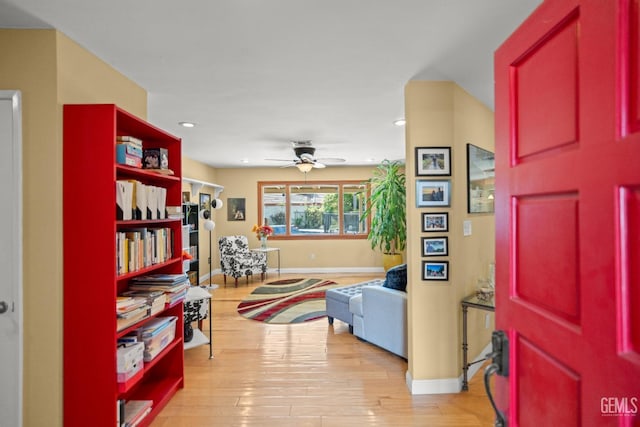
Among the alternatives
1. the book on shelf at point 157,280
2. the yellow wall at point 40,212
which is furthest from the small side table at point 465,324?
the yellow wall at point 40,212

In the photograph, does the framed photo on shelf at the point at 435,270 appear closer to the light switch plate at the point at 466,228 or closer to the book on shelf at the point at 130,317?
the light switch plate at the point at 466,228

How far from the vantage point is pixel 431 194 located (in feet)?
8.59

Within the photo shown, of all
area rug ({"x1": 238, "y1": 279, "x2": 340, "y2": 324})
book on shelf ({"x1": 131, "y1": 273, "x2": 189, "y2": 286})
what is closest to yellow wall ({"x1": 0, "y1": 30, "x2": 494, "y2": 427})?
book on shelf ({"x1": 131, "y1": 273, "x2": 189, "y2": 286})

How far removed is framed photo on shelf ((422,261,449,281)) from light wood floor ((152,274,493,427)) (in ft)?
3.01

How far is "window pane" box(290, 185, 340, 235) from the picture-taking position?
771cm

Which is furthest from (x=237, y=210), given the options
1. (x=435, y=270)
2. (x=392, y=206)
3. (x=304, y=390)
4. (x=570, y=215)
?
(x=570, y=215)

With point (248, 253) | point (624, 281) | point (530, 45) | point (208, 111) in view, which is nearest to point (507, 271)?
point (624, 281)

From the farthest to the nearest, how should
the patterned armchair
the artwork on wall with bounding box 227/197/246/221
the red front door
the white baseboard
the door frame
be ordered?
the artwork on wall with bounding box 227/197/246/221 < the patterned armchair < the white baseboard < the door frame < the red front door

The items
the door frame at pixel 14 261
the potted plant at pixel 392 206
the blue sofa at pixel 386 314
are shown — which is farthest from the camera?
the potted plant at pixel 392 206

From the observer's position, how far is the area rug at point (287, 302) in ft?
14.8

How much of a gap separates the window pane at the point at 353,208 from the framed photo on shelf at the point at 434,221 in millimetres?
5022

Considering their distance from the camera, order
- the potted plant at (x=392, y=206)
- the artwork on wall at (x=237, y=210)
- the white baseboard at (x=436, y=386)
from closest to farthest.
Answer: the white baseboard at (x=436, y=386) < the potted plant at (x=392, y=206) < the artwork on wall at (x=237, y=210)

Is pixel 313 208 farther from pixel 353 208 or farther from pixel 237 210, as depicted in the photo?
pixel 237 210

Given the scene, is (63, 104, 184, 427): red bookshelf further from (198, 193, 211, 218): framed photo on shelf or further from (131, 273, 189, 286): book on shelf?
(198, 193, 211, 218): framed photo on shelf
